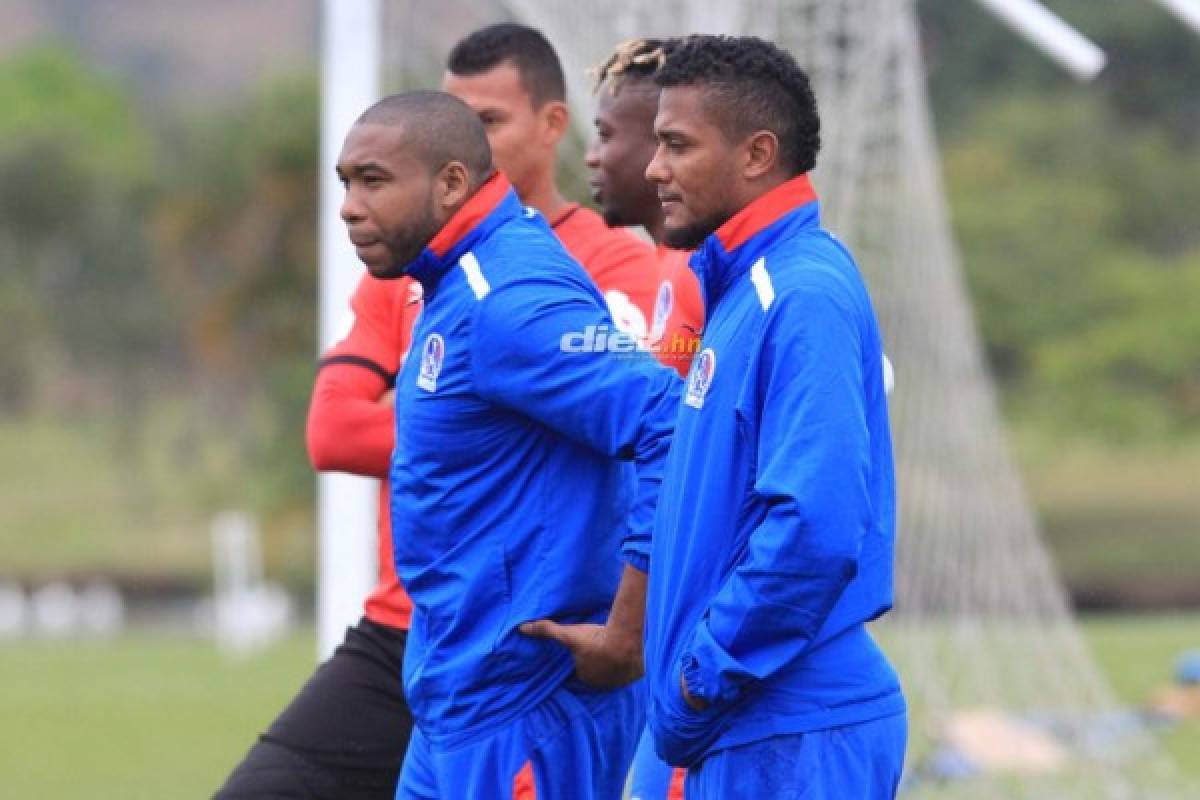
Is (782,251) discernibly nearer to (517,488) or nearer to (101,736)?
(517,488)

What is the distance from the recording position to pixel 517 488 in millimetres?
4566

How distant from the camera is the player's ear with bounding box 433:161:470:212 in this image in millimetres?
4672

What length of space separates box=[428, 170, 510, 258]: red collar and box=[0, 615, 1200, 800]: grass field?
10.1 metres

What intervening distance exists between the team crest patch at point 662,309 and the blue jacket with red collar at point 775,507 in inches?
25.6

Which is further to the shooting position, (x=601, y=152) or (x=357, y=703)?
(x=357, y=703)

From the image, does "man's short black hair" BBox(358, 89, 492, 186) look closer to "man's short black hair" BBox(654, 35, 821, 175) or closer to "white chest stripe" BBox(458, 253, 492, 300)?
"white chest stripe" BBox(458, 253, 492, 300)

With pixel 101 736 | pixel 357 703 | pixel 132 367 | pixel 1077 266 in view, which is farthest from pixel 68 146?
pixel 357 703

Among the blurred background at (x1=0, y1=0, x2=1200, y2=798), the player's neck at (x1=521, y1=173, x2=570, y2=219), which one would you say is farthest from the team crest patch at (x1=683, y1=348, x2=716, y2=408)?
the blurred background at (x1=0, y1=0, x2=1200, y2=798)

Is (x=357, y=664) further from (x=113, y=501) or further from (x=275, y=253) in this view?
(x=113, y=501)

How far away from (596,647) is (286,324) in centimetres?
4953

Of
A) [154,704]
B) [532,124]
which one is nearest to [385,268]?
[532,124]

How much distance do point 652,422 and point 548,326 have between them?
0.27 metres

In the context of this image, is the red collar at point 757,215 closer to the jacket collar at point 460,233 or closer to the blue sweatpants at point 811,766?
the jacket collar at point 460,233

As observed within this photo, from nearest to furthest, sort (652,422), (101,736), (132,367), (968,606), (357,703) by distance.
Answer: (652,422) → (357,703) → (968,606) → (101,736) → (132,367)
